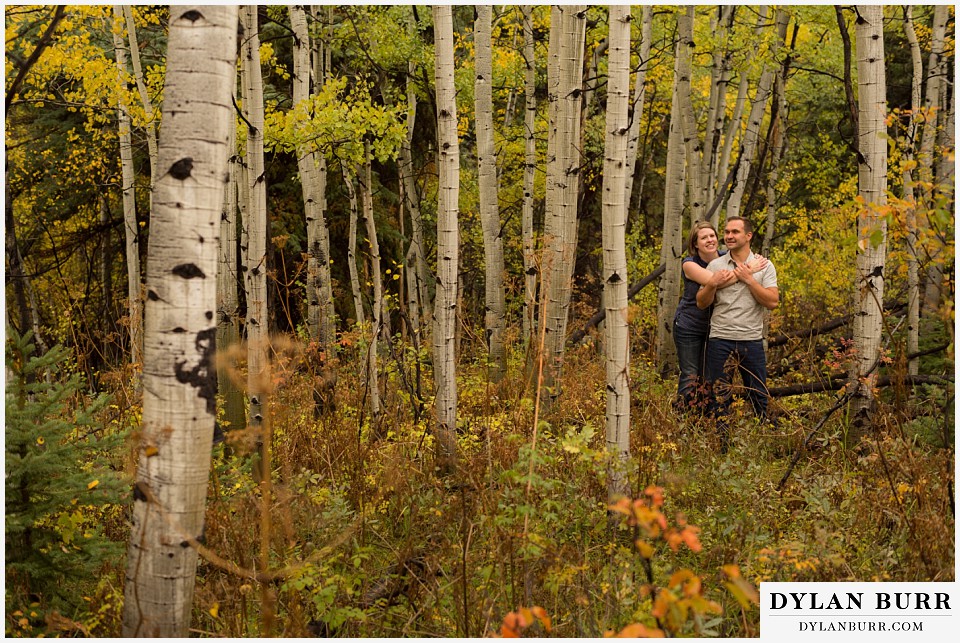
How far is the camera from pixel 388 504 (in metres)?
4.25

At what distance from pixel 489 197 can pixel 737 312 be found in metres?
2.61

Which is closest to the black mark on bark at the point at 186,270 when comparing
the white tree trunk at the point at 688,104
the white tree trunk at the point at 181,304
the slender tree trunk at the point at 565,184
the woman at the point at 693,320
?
the white tree trunk at the point at 181,304

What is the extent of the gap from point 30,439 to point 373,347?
3132mm

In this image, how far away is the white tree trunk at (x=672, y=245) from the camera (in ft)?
26.4

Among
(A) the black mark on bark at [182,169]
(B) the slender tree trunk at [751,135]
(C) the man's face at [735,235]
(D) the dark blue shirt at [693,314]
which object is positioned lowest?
(D) the dark blue shirt at [693,314]

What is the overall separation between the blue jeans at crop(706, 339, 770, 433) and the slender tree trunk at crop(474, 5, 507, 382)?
83.2 inches

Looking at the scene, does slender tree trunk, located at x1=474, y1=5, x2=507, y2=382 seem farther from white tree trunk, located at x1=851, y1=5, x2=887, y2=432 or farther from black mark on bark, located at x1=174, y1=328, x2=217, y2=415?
black mark on bark, located at x1=174, y1=328, x2=217, y2=415

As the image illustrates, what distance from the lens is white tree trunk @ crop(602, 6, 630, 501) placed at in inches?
147

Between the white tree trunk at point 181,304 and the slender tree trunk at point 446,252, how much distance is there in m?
2.28

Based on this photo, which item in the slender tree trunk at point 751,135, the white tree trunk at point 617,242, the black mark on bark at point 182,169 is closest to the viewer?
the black mark on bark at point 182,169

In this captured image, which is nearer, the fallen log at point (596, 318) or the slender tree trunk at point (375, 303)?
the slender tree trunk at point (375, 303)

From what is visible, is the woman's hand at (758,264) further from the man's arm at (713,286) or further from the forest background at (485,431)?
the forest background at (485,431)

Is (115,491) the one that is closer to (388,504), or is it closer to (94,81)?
(388,504)

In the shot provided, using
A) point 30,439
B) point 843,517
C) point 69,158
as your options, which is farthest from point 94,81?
point 843,517
